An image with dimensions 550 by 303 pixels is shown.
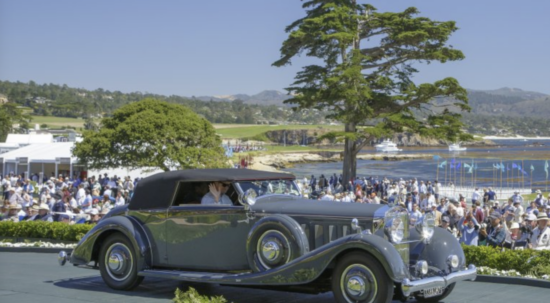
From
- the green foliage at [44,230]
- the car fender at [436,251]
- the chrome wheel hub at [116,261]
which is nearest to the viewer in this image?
the car fender at [436,251]

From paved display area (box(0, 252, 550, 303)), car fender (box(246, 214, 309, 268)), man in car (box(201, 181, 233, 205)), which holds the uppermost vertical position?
man in car (box(201, 181, 233, 205))

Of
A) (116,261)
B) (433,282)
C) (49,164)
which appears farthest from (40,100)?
(433,282)

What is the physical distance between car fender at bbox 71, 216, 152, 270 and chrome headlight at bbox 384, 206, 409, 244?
3.51 meters

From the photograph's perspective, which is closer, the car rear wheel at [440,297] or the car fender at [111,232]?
the car rear wheel at [440,297]

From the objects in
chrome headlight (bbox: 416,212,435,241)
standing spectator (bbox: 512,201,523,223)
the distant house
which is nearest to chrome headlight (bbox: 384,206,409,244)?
chrome headlight (bbox: 416,212,435,241)

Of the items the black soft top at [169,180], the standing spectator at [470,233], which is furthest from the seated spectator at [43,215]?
→ the standing spectator at [470,233]

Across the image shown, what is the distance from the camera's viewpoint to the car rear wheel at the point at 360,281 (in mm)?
7730

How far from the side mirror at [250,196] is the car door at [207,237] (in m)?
0.14

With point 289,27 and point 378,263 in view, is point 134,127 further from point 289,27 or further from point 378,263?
point 378,263

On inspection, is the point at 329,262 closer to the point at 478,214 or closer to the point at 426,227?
the point at 426,227

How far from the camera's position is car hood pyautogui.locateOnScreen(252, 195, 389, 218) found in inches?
330

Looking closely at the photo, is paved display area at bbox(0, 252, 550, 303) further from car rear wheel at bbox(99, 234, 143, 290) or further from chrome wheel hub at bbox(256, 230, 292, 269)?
chrome wheel hub at bbox(256, 230, 292, 269)

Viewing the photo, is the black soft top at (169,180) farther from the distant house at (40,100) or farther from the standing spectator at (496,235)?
the distant house at (40,100)

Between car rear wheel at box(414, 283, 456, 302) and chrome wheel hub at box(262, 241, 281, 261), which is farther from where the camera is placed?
car rear wheel at box(414, 283, 456, 302)
